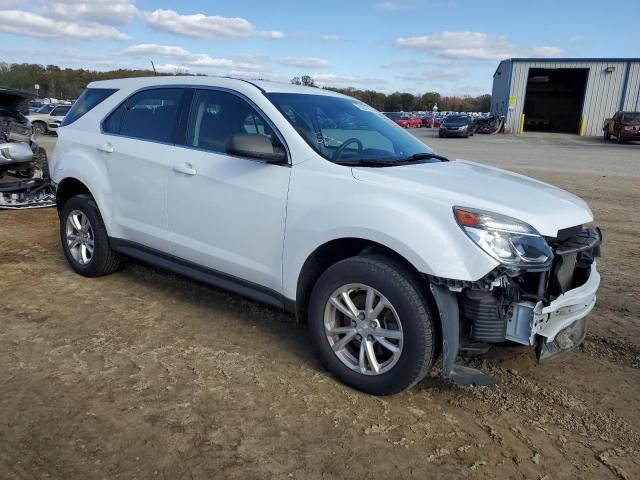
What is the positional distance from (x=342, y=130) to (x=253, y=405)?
6.49 ft

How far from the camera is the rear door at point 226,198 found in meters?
3.43

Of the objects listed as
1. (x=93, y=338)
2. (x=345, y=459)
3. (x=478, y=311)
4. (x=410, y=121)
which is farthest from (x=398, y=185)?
(x=410, y=121)

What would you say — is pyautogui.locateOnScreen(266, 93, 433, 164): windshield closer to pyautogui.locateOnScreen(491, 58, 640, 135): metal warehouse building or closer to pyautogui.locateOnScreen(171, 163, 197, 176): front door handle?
pyautogui.locateOnScreen(171, 163, 197, 176): front door handle

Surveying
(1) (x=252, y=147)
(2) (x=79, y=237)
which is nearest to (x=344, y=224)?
(1) (x=252, y=147)

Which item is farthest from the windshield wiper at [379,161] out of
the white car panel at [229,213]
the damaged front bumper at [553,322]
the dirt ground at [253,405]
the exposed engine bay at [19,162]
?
the exposed engine bay at [19,162]

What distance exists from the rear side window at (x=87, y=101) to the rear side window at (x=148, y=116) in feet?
1.01

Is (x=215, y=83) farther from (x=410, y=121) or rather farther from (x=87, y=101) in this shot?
(x=410, y=121)

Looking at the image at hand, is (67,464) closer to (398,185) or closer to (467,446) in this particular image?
(467,446)

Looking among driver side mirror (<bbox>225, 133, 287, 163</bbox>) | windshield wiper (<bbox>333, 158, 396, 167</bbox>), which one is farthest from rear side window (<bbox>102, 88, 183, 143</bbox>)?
windshield wiper (<bbox>333, 158, 396, 167</bbox>)

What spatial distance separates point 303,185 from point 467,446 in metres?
1.74

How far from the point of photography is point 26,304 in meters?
4.34

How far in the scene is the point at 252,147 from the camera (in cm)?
325

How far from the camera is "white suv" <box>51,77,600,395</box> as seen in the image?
2773mm

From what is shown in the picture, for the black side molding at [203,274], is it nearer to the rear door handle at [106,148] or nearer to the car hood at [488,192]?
the rear door handle at [106,148]
